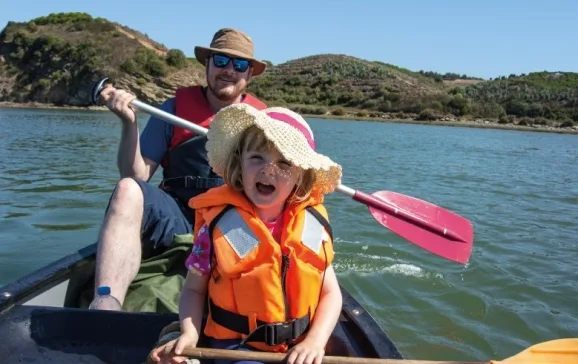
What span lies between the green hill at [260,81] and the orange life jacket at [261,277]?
32.9 meters

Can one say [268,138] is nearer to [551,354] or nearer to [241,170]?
[241,170]

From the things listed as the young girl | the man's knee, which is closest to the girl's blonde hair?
the young girl

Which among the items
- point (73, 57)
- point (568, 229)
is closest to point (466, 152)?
point (568, 229)

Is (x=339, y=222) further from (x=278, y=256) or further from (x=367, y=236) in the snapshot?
(x=278, y=256)

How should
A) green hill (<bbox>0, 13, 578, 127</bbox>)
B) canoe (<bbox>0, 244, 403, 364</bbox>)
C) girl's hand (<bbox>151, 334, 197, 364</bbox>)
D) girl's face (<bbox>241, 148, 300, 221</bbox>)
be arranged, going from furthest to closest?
1. green hill (<bbox>0, 13, 578, 127</bbox>)
2. canoe (<bbox>0, 244, 403, 364</bbox>)
3. girl's face (<bbox>241, 148, 300, 221</bbox>)
4. girl's hand (<bbox>151, 334, 197, 364</bbox>)

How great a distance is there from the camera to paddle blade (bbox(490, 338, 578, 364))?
67.4 inches

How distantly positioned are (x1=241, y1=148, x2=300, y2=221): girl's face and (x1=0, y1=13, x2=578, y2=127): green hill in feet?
108

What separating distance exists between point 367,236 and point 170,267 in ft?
9.12

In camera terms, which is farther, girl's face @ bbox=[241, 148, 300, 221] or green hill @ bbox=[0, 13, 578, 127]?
green hill @ bbox=[0, 13, 578, 127]

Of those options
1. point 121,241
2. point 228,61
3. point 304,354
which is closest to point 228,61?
point 228,61

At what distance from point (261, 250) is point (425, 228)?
6.24ft

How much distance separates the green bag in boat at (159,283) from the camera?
2.36 metres

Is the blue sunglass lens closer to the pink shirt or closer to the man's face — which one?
the man's face

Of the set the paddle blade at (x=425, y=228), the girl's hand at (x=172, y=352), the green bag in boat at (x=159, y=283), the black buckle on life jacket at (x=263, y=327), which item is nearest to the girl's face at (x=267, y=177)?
the black buckle on life jacket at (x=263, y=327)
